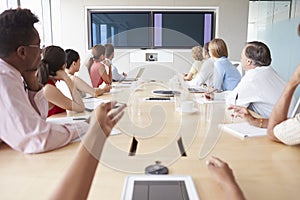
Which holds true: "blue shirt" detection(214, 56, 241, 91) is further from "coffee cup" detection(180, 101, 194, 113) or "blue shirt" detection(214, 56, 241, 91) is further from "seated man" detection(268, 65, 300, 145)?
"seated man" detection(268, 65, 300, 145)

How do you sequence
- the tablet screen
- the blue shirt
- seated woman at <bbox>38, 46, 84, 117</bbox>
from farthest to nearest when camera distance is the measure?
the blue shirt, seated woman at <bbox>38, 46, 84, 117</bbox>, the tablet screen

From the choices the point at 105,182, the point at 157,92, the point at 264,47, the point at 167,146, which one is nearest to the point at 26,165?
the point at 105,182

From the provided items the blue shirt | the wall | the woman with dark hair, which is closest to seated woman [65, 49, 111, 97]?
the woman with dark hair

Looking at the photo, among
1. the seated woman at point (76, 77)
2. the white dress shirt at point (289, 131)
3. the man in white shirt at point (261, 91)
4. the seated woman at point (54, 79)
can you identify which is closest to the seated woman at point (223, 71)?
the man in white shirt at point (261, 91)

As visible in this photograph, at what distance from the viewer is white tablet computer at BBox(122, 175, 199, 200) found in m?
0.75

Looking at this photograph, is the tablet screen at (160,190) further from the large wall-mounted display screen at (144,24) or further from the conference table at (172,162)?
the large wall-mounted display screen at (144,24)

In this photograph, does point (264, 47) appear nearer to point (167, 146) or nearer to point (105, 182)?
point (167, 146)

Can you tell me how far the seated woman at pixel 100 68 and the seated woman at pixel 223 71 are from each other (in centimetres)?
134

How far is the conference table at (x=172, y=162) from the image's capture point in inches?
31.4

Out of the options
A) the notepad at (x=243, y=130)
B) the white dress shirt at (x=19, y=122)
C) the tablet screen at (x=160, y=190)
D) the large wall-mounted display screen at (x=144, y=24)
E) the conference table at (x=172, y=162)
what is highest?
the large wall-mounted display screen at (x=144, y=24)

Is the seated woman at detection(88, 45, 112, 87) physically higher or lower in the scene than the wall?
lower

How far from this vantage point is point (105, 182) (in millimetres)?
846

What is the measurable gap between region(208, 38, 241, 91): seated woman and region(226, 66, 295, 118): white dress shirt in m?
1.17

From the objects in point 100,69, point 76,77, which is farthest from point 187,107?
point 100,69
